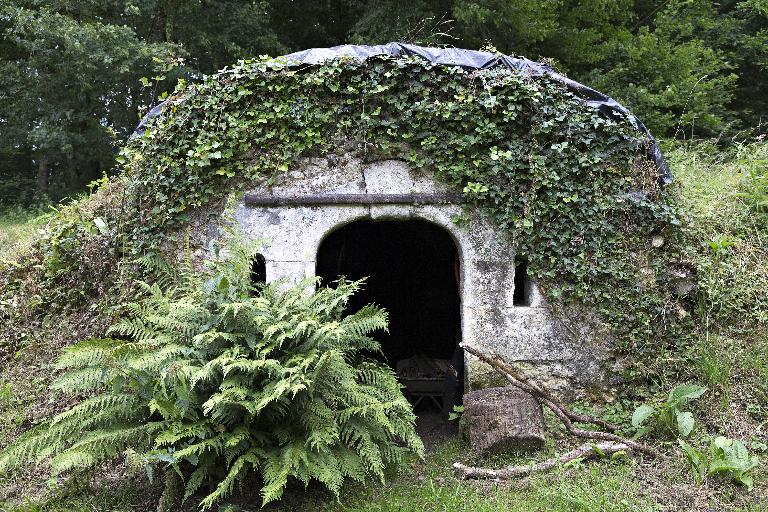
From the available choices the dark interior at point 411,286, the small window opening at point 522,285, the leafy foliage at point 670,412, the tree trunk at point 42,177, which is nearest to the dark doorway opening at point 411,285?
the dark interior at point 411,286

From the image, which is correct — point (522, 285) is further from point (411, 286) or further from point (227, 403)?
point (227, 403)

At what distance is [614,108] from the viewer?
564 cm

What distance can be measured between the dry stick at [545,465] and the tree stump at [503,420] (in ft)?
0.75

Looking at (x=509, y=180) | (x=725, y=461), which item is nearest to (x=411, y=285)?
(x=509, y=180)

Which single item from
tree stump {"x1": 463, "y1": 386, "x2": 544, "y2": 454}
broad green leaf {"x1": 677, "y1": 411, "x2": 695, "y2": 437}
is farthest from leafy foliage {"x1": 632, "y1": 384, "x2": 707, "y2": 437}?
tree stump {"x1": 463, "y1": 386, "x2": 544, "y2": 454}

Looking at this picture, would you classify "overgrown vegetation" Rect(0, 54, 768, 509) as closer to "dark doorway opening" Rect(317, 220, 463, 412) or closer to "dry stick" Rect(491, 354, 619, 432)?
"dry stick" Rect(491, 354, 619, 432)

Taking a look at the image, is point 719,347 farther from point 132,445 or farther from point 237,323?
point 132,445

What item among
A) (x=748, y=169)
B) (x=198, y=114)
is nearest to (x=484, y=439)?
(x=198, y=114)

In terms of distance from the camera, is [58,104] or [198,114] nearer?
[198,114]

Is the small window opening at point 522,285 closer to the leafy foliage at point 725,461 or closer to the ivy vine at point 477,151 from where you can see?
the ivy vine at point 477,151

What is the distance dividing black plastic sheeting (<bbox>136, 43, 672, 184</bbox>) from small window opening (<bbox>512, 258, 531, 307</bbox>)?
5.12 feet

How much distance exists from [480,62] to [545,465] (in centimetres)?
365

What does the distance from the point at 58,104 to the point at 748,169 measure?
12.6 meters

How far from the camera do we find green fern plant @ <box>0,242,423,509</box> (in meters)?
3.90
